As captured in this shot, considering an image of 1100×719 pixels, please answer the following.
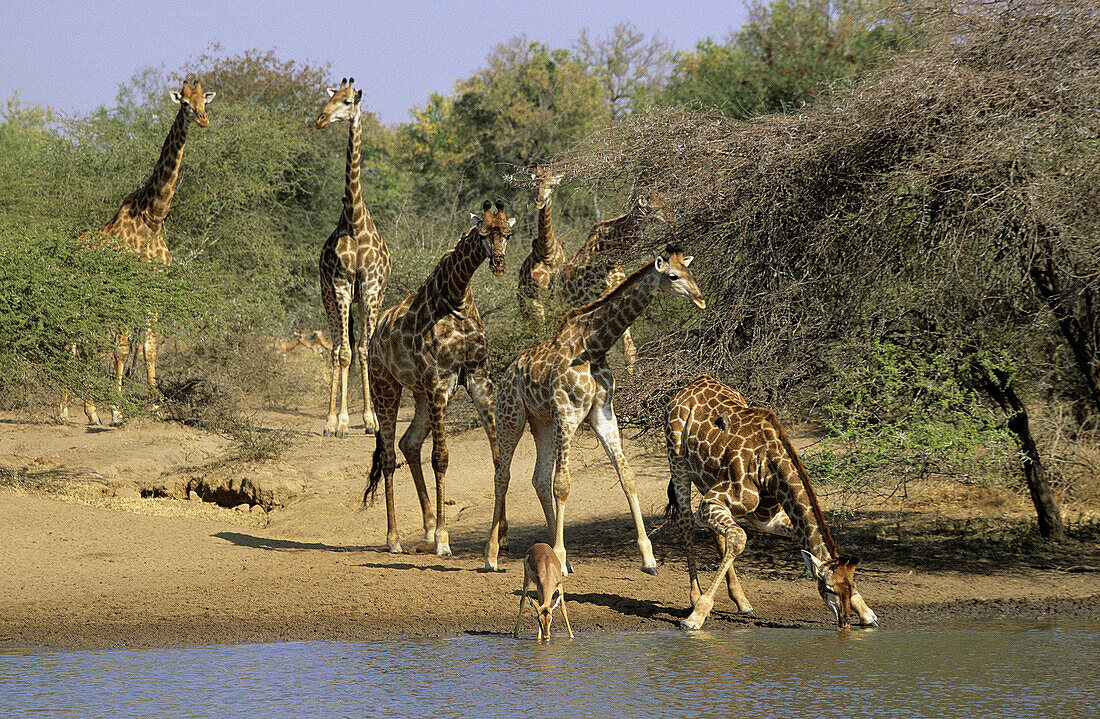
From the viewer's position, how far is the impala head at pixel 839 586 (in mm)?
7484

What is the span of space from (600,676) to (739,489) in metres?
1.94

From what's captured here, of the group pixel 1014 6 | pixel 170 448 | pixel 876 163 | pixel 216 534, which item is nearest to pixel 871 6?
pixel 1014 6

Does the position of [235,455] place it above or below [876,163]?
below

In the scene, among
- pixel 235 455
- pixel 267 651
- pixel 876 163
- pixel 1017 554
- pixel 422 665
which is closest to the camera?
pixel 422 665

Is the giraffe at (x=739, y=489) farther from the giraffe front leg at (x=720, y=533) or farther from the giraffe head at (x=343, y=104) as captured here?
the giraffe head at (x=343, y=104)

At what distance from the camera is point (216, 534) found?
11852 millimetres

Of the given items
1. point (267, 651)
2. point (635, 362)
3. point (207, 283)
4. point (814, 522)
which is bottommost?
point (267, 651)

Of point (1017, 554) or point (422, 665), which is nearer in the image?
point (422, 665)

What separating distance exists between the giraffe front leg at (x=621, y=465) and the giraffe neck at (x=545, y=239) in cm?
577

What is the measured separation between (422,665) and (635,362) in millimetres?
4040

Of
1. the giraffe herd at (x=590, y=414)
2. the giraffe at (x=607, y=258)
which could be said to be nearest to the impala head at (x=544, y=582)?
the giraffe herd at (x=590, y=414)

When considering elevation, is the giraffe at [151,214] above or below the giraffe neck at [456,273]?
above

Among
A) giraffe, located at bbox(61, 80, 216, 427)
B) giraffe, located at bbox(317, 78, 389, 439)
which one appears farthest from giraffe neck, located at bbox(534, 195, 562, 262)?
giraffe, located at bbox(61, 80, 216, 427)

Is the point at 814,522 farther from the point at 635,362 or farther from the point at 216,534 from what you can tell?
the point at 216,534
